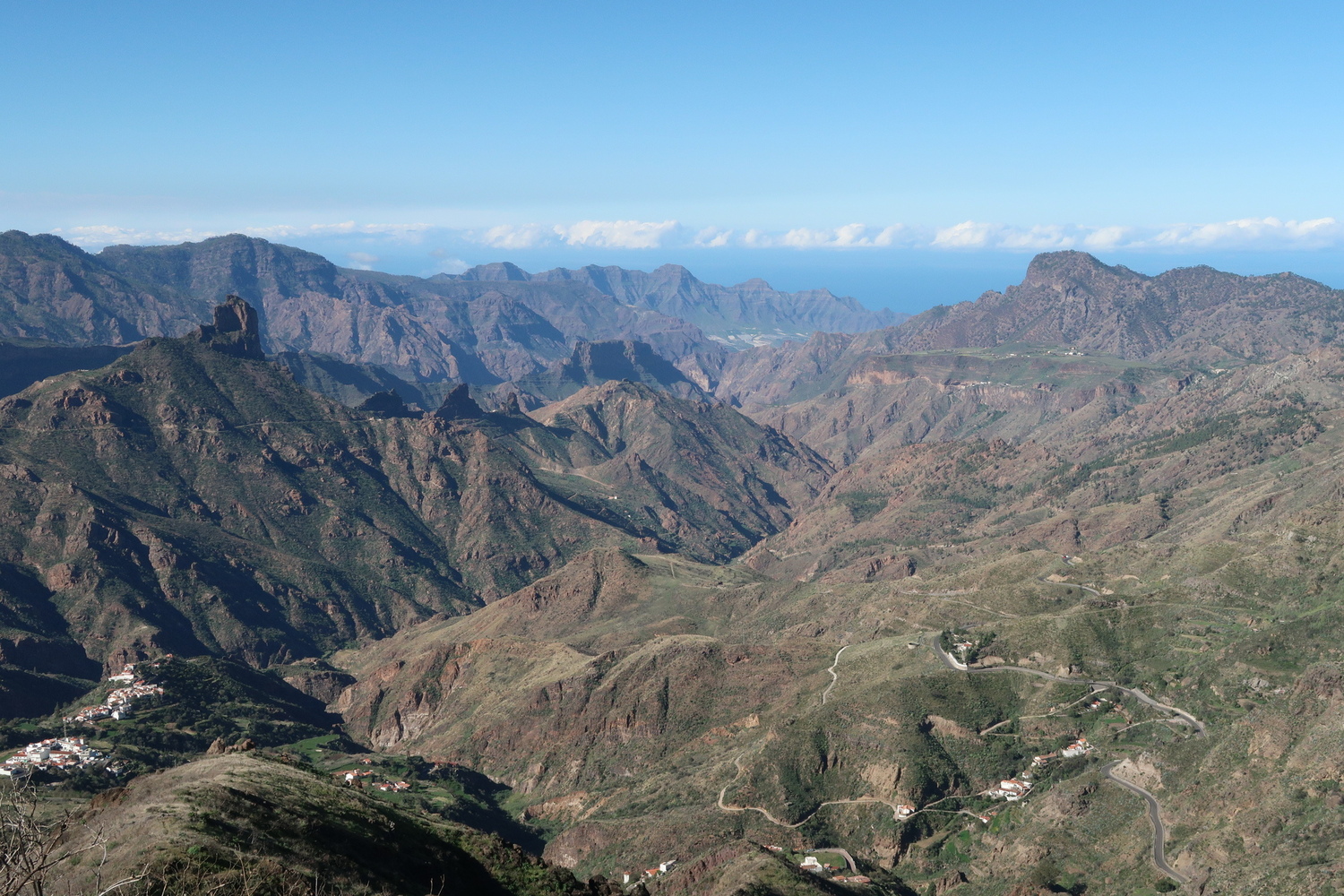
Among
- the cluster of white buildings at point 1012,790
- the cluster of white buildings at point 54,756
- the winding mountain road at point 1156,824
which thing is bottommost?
the cluster of white buildings at point 1012,790

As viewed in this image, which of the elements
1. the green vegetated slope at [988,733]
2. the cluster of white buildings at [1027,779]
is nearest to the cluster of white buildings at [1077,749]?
the cluster of white buildings at [1027,779]

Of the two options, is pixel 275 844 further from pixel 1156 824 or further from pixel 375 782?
pixel 1156 824

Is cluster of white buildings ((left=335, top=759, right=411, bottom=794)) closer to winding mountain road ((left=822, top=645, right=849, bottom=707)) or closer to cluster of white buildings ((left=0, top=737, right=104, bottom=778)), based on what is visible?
cluster of white buildings ((left=0, top=737, right=104, bottom=778))

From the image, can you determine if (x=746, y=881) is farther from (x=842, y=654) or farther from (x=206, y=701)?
(x=206, y=701)

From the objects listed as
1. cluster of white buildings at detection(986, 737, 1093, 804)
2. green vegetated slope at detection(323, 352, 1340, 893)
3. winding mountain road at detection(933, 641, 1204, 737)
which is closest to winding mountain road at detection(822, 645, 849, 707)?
green vegetated slope at detection(323, 352, 1340, 893)

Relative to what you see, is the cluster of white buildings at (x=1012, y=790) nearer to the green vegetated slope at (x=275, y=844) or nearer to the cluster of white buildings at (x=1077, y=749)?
the cluster of white buildings at (x=1077, y=749)

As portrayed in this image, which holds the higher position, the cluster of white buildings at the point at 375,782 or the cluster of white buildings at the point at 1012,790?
the cluster of white buildings at the point at 1012,790
